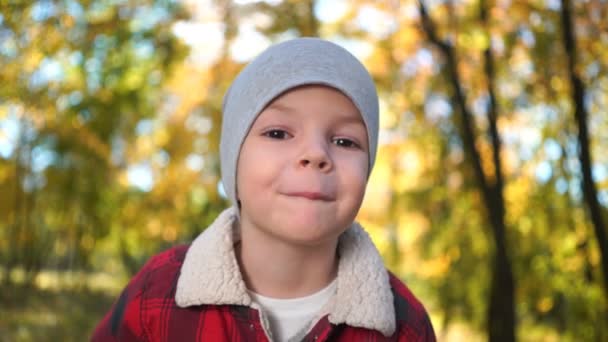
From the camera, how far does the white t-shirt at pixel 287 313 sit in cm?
188

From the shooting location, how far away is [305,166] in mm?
1668

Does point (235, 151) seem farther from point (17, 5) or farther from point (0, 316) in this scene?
point (0, 316)

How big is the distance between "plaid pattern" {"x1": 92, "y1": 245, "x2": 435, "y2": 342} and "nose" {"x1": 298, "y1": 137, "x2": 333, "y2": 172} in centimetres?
46

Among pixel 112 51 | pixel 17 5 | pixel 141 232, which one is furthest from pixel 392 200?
pixel 17 5

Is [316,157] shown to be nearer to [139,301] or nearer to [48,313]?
[139,301]

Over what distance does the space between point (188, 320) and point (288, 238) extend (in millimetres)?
426

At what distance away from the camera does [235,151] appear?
5.96 ft

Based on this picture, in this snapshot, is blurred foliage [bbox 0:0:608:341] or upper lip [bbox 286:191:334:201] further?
blurred foliage [bbox 0:0:608:341]

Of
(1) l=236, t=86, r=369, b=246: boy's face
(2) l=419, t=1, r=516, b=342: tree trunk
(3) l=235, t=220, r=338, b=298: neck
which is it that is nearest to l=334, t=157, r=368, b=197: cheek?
(1) l=236, t=86, r=369, b=246: boy's face

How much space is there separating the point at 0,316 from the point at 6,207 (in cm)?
154

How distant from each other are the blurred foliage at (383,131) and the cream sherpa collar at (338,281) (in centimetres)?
365

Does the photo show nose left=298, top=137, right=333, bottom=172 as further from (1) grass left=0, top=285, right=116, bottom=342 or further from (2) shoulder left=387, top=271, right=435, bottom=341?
(1) grass left=0, top=285, right=116, bottom=342

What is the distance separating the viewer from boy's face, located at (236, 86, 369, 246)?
167 cm

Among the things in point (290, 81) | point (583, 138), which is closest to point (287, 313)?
point (290, 81)
